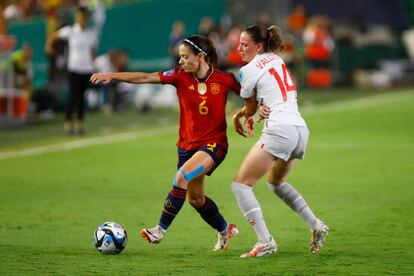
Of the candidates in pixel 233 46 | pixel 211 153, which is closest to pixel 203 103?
pixel 211 153

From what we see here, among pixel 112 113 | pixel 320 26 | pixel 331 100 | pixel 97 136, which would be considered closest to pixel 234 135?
pixel 97 136

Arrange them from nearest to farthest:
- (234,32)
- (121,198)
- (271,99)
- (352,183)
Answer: (271,99) < (121,198) < (352,183) < (234,32)

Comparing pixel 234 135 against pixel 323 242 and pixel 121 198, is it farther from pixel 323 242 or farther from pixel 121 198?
pixel 323 242

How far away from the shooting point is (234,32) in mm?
35125

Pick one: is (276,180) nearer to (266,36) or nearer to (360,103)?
(266,36)

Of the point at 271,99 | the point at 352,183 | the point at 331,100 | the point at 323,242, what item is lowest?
the point at 331,100

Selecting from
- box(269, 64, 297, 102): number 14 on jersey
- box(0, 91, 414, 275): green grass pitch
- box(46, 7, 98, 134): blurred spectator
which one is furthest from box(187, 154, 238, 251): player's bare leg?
box(46, 7, 98, 134): blurred spectator

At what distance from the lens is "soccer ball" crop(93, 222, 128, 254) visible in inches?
367

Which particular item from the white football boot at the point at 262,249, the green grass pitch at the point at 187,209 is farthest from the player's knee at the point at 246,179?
the green grass pitch at the point at 187,209

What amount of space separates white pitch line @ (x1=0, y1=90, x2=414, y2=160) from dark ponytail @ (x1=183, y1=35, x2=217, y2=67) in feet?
28.9

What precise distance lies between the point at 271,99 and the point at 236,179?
73 cm

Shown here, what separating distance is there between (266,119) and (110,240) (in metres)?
1.66

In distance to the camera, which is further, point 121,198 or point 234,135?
point 234,135

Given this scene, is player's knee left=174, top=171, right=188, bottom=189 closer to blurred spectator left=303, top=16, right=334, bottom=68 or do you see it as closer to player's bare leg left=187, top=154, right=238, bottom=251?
player's bare leg left=187, top=154, right=238, bottom=251
